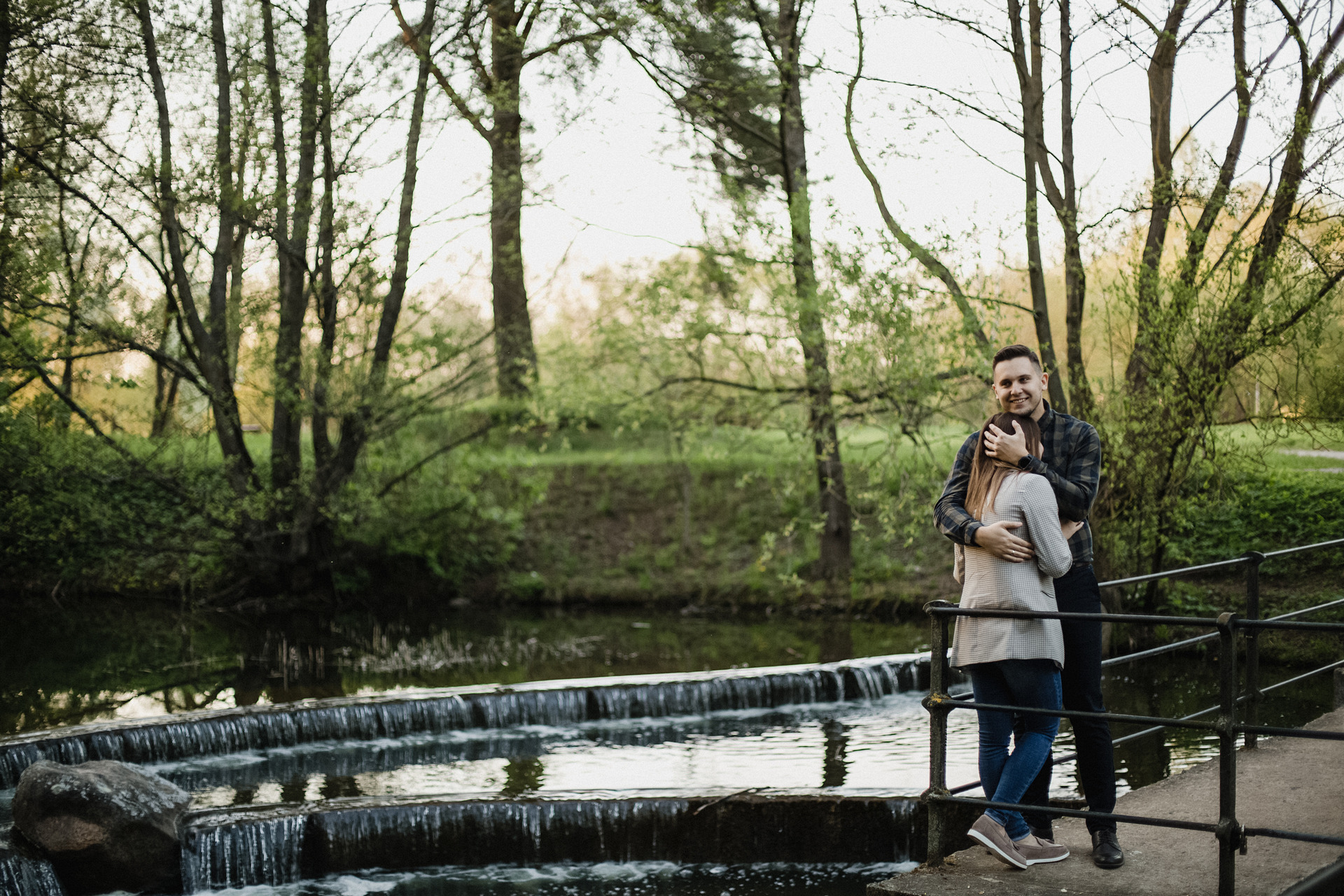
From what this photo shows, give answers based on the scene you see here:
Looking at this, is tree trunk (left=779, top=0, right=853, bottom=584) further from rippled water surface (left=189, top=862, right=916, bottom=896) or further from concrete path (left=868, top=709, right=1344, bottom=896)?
concrete path (left=868, top=709, right=1344, bottom=896)

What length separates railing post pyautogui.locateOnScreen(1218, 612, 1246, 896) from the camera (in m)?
4.06

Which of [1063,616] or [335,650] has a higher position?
[1063,616]

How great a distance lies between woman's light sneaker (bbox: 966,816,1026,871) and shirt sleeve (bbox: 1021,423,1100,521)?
3.94 ft

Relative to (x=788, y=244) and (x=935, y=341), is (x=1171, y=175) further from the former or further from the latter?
(x=788, y=244)

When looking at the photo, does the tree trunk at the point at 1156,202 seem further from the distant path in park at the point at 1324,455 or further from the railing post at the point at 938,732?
the railing post at the point at 938,732

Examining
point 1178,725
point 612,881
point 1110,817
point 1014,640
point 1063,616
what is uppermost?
point 1063,616

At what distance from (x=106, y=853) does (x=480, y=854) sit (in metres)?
2.16

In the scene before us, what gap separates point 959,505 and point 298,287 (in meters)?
14.7

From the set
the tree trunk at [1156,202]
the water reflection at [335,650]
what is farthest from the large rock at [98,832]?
the tree trunk at [1156,202]

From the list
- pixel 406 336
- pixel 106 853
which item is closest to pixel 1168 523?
pixel 106 853

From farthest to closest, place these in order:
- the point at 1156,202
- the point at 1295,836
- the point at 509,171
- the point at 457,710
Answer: the point at 509,171 < the point at 1156,202 < the point at 457,710 < the point at 1295,836

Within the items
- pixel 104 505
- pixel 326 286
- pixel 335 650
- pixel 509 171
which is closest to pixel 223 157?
pixel 326 286

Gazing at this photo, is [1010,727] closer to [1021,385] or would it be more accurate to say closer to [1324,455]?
[1021,385]

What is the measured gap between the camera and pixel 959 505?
4715mm
